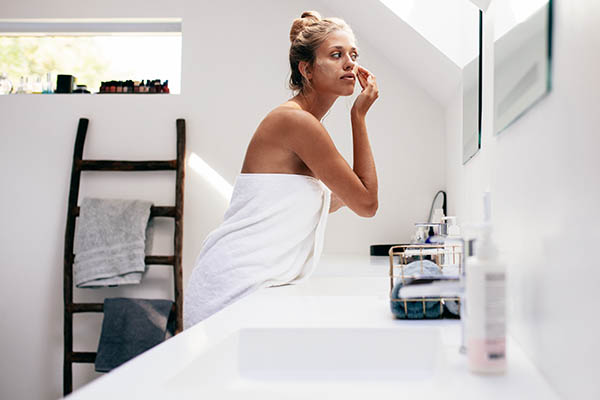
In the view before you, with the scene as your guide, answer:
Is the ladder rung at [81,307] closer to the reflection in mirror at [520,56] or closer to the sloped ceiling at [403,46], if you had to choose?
the sloped ceiling at [403,46]

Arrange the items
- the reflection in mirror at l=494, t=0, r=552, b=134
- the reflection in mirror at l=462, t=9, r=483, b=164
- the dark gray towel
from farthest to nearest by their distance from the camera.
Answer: the dark gray towel → the reflection in mirror at l=462, t=9, r=483, b=164 → the reflection in mirror at l=494, t=0, r=552, b=134

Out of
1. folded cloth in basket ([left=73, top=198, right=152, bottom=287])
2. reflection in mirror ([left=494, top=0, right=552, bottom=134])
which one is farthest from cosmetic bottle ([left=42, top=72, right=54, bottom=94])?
reflection in mirror ([left=494, top=0, right=552, bottom=134])

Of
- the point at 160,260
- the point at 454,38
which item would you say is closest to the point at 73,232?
the point at 160,260

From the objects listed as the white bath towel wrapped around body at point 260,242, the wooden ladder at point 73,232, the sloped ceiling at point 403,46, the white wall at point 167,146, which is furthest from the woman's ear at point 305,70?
the wooden ladder at point 73,232

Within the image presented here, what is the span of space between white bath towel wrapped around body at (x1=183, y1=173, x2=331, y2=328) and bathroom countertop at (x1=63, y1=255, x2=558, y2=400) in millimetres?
155

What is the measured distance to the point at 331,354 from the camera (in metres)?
0.67

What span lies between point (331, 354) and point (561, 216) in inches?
13.0

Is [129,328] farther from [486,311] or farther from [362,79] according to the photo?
[486,311]

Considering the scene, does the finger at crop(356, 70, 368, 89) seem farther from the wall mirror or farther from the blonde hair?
the wall mirror

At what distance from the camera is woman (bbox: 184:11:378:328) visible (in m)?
1.14

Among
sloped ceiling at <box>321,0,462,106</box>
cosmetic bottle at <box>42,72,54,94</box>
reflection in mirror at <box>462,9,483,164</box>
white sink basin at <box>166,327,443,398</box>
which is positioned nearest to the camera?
white sink basin at <box>166,327,443,398</box>

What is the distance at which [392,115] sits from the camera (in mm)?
2467

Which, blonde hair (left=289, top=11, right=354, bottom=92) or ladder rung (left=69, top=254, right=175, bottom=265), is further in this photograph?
ladder rung (left=69, top=254, right=175, bottom=265)

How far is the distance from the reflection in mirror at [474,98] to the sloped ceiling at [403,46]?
26 cm
